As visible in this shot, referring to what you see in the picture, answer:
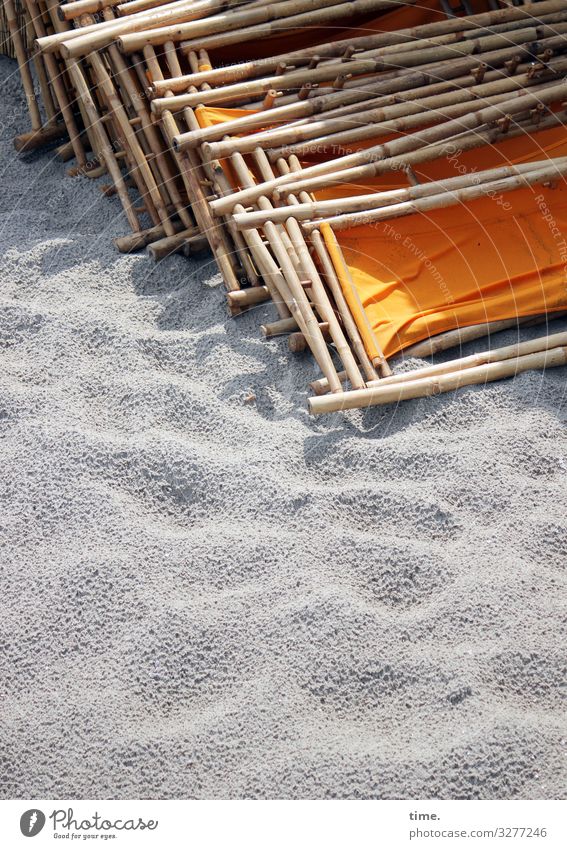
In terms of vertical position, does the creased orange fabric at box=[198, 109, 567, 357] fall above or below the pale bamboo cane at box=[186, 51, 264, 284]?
below

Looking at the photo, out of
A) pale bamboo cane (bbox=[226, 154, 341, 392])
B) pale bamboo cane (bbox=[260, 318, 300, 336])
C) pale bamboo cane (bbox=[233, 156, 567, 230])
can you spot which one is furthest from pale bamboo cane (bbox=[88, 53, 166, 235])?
pale bamboo cane (bbox=[260, 318, 300, 336])

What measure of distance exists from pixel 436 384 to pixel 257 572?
0.90 metres

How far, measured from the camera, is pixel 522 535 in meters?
2.79

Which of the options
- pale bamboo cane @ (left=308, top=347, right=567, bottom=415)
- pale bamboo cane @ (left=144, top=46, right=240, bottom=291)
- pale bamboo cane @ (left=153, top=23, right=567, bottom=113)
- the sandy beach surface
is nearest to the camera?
the sandy beach surface

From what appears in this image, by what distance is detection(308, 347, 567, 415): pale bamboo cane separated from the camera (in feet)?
10.5

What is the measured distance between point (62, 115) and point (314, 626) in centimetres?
279

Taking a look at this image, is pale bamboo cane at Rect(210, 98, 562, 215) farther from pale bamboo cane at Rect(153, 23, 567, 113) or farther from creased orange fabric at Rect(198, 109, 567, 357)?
pale bamboo cane at Rect(153, 23, 567, 113)

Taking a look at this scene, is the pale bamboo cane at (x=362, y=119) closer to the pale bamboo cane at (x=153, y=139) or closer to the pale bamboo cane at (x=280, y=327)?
the pale bamboo cane at (x=153, y=139)

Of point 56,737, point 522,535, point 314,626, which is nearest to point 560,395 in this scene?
point 522,535

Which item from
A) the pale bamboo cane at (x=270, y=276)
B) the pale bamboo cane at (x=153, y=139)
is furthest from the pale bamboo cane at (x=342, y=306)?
the pale bamboo cane at (x=153, y=139)

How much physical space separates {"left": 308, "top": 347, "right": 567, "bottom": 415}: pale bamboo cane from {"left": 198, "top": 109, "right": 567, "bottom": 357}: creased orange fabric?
0.17m

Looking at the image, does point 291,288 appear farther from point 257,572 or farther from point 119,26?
point 119,26

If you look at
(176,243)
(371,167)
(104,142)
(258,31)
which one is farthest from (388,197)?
(104,142)

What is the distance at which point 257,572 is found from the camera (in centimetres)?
276
